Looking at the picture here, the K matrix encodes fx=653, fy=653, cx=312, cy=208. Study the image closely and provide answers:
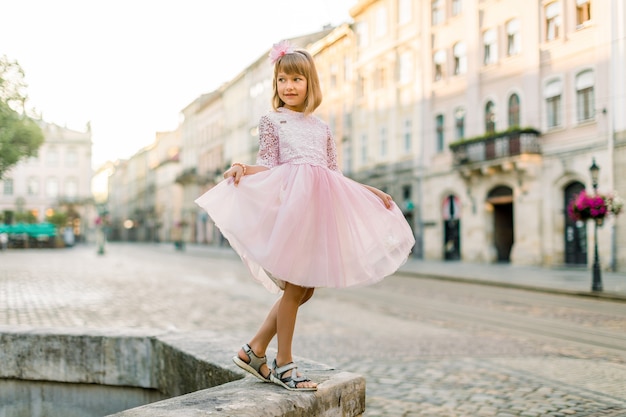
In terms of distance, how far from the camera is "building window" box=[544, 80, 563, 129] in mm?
23375

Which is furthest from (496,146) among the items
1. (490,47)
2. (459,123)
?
(490,47)

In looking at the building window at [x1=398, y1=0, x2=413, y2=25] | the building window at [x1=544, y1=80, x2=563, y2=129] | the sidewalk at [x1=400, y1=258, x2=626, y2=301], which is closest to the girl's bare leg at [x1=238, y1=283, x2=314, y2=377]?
the sidewalk at [x1=400, y1=258, x2=626, y2=301]

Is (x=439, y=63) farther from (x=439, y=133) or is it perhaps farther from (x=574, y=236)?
(x=574, y=236)

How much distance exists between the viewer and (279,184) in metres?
3.01

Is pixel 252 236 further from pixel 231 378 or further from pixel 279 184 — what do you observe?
pixel 231 378

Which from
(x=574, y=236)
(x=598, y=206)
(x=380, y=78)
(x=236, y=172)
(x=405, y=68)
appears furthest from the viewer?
(x=380, y=78)

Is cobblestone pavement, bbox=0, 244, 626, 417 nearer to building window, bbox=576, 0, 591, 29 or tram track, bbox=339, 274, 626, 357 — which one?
tram track, bbox=339, 274, 626, 357

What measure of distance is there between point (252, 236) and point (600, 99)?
21.1 meters

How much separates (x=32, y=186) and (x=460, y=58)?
54170 millimetres

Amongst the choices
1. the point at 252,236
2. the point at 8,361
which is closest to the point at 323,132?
the point at 252,236

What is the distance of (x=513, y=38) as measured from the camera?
25531mm

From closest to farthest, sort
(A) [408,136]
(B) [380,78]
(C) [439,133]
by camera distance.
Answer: (C) [439,133] < (A) [408,136] < (B) [380,78]

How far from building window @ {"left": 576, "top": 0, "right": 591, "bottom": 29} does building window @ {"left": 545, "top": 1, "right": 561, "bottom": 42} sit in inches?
37.9

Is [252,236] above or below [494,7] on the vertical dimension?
below
